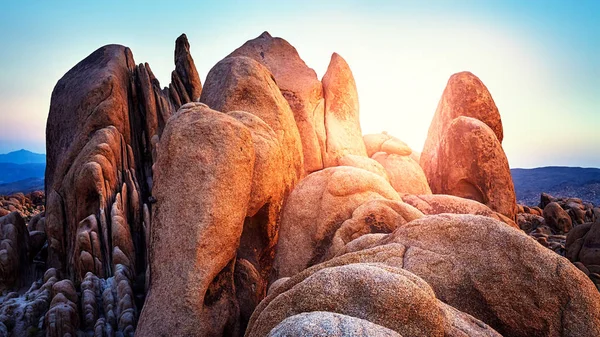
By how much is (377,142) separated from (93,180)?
14.3m

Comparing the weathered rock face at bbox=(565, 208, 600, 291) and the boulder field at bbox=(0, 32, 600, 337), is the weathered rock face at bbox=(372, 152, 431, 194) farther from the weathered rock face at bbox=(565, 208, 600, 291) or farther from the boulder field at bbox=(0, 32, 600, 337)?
the weathered rock face at bbox=(565, 208, 600, 291)

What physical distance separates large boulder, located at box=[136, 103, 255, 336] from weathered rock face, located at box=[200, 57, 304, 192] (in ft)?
12.3

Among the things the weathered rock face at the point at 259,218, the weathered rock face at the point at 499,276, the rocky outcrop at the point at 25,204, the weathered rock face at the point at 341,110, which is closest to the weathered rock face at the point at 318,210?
the weathered rock face at the point at 259,218

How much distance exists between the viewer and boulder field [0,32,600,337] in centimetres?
748

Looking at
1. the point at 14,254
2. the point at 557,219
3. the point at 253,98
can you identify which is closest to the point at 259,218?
the point at 253,98

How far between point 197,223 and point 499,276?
6931mm

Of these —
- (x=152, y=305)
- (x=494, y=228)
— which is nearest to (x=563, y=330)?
(x=494, y=228)

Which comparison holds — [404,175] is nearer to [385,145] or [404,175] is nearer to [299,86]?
[385,145]

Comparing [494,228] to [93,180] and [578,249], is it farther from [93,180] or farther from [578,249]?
[578,249]

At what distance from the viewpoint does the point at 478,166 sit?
18781 millimetres

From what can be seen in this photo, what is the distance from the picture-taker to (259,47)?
21.7 m

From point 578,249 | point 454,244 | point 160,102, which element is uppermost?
point 160,102

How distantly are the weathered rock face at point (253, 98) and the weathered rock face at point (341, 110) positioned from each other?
12.6 ft

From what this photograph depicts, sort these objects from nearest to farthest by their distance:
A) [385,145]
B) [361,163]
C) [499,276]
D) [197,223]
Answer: [499,276], [197,223], [361,163], [385,145]
